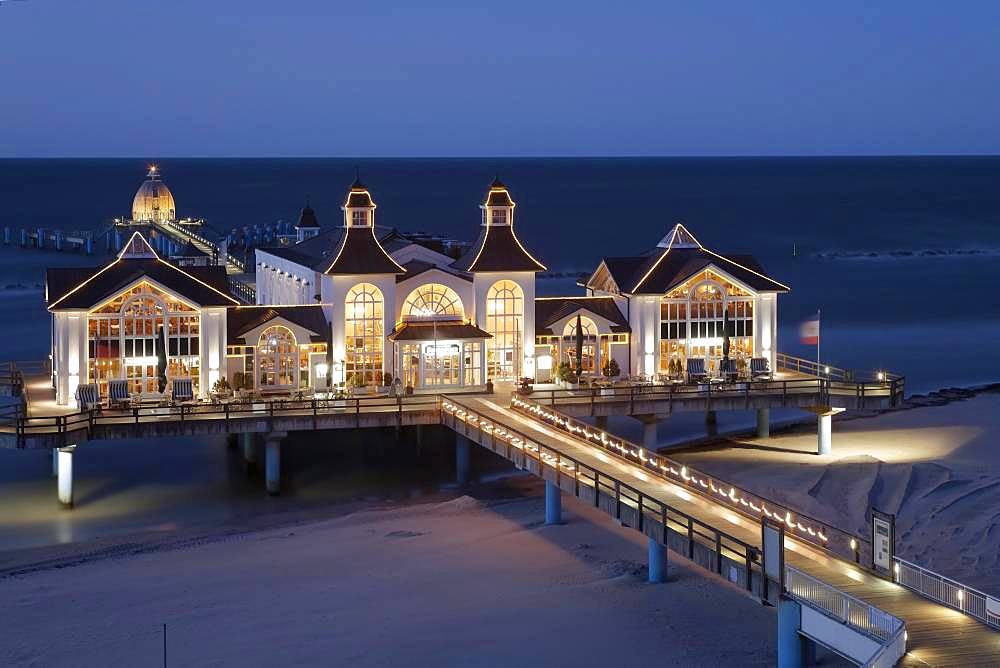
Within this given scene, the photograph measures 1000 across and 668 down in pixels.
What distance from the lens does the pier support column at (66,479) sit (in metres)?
36.6

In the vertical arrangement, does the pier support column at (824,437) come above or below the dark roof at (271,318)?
below

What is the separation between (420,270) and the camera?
145ft

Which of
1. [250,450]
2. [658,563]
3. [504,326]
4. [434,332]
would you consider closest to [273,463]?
[250,450]

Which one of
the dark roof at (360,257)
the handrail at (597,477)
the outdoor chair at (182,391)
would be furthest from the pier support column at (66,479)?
the dark roof at (360,257)

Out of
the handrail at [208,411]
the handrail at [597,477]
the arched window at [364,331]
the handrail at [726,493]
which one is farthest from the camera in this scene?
the arched window at [364,331]

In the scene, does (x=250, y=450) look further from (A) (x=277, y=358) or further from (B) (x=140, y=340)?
(B) (x=140, y=340)

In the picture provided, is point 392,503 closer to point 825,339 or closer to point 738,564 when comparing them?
point 738,564

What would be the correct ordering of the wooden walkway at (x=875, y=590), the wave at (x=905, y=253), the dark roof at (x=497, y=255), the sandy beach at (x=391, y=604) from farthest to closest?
the wave at (x=905, y=253)
the dark roof at (x=497, y=255)
the sandy beach at (x=391, y=604)
the wooden walkway at (x=875, y=590)

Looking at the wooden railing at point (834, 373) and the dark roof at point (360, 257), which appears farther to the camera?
the wooden railing at point (834, 373)

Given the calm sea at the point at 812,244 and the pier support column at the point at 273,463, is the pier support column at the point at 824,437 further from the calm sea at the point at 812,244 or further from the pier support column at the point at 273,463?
the calm sea at the point at 812,244

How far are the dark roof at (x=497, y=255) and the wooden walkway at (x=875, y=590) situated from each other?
1270 centimetres

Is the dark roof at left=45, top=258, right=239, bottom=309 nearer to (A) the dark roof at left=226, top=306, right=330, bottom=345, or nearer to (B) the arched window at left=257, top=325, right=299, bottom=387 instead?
(A) the dark roof at left=226, top=306, right=330, bottom=345

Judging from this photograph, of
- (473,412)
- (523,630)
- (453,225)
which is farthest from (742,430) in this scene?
(453,225)

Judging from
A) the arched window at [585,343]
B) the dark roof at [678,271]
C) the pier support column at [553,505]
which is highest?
the dark roof at [678,271]
